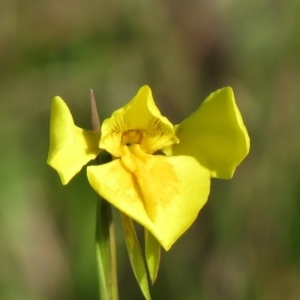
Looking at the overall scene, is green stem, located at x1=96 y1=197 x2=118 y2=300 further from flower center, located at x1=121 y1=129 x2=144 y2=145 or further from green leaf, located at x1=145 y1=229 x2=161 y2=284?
flower center, located at x1=121 y1=129 x2=144 y2=145

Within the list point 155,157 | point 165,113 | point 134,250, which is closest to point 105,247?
point 134,250

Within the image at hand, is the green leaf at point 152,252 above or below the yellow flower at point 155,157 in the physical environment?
below

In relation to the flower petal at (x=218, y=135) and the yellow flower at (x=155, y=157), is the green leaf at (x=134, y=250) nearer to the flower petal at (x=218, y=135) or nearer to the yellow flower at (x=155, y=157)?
the yellow flower at (x=155, y=157)

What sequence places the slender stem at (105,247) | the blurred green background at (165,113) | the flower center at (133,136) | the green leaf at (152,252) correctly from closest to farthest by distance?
the slender stem at (105,247) < the green leaf at (152,252) < the flower center at (133,136) < the blurred green background at (165,113)

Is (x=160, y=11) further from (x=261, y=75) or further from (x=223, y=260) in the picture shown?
(x=223, y=260)

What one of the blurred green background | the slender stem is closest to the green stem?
the slender stem

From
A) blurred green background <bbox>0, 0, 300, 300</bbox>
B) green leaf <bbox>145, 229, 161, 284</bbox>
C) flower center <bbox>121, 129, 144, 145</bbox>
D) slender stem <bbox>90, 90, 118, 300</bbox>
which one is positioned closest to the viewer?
slender stem <bbox>90, 90, 118, 300</bbox>

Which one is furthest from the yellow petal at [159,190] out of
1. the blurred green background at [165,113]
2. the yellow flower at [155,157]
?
the blurred green background at [165,113]
